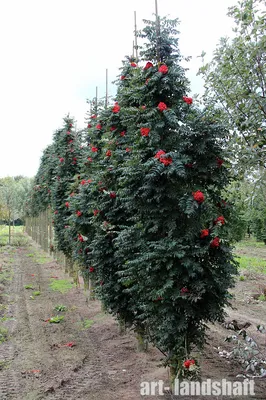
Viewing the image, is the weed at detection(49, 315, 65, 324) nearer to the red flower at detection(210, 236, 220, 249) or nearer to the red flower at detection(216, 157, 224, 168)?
the red flower at detection(210, 236, 220, 249)

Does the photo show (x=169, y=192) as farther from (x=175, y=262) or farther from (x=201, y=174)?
(x=175, y=262)

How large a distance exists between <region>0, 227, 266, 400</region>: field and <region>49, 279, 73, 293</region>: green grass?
0.78 metres

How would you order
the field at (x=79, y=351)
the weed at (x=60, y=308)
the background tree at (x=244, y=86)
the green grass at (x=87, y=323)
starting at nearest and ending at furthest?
1. the background tree at (x=244, y=86)
2. the field at (x=79, y=351)
3. the green grass at (x=87, y=323)
4. the weed at (x=60, y=308)

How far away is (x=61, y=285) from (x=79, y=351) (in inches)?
300

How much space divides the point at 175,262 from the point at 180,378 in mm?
1609

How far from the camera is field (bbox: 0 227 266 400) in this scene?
17.8 ft

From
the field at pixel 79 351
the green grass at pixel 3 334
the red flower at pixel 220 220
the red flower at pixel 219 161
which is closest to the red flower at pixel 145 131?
the red flower at pixel 219 161

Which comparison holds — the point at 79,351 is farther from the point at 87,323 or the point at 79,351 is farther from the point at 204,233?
the point at 204,233

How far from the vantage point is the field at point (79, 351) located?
5438 mm

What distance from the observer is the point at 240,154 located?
403 cm

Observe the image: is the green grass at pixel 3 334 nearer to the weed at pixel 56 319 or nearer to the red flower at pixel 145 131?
the weed at pixel 56 319

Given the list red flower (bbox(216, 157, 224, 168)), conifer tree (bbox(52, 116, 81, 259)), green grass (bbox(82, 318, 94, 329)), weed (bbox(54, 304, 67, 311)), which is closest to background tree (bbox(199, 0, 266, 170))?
red flower (bbox(216, 157, 224, 168))

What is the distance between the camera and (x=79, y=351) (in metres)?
7.09

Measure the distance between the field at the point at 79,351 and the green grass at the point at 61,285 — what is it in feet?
2.57
